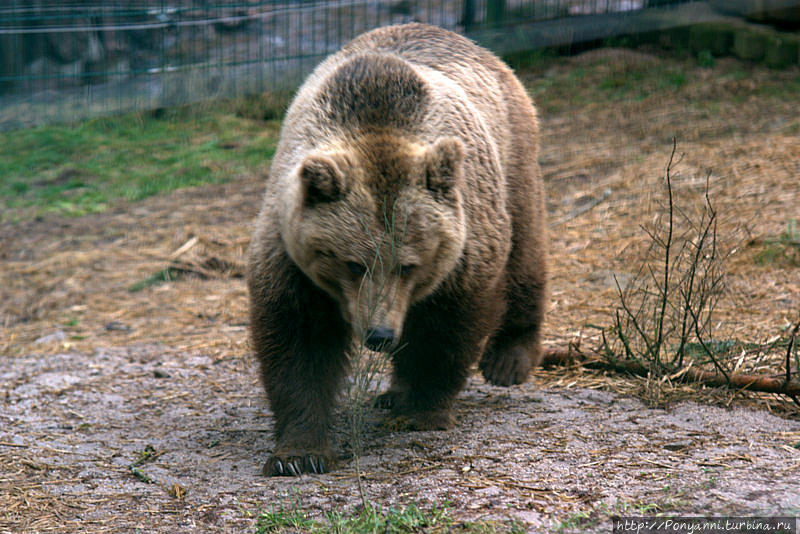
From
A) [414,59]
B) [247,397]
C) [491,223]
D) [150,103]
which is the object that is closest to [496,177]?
[491,223]

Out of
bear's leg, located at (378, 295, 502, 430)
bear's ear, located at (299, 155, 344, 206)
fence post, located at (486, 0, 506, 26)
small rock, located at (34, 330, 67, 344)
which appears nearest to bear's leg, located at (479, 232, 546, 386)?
bear's leg, located at (378, 295, 502, 430)

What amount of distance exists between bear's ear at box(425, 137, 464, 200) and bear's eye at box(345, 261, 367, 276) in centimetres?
46

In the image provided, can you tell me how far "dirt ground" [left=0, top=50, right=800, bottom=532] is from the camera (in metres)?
3.35

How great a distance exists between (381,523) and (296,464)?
1005 mm

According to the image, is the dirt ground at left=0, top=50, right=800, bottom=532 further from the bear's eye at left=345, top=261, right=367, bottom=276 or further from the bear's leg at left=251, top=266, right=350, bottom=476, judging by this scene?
the bear's eye at left=345, top=261, right=367, bottom=276

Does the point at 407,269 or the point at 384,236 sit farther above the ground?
the point at 384,236

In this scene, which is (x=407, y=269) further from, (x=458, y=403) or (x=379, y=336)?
(x=458, y=403)

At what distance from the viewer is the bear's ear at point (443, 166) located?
365 cm

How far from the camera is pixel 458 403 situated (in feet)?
15.8

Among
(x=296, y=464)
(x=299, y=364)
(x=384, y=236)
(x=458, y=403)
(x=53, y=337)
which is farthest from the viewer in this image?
(x=53, y=337)

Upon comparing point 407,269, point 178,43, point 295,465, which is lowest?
point 295,465

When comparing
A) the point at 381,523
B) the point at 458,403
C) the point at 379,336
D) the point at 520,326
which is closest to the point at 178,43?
the point at 520,326

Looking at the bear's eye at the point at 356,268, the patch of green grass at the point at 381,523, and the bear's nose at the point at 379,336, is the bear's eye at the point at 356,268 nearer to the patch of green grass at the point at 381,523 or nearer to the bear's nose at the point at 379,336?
the bear's nose at the point at 379,336

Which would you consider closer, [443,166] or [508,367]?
[443,166]
